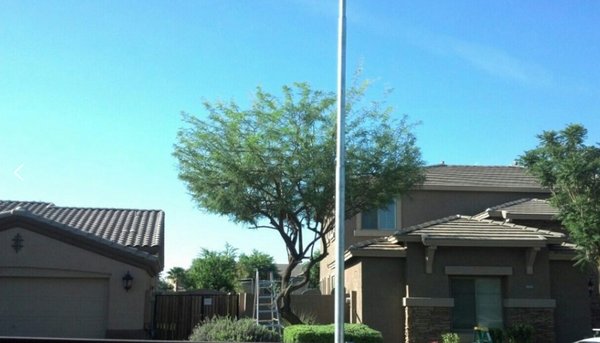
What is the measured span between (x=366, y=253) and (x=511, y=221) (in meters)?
6.35

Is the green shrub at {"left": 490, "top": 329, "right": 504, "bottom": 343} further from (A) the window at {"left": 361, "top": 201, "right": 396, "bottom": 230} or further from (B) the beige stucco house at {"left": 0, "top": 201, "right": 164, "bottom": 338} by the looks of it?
(B) the beige stucco house at {"left": 0, "top": 201, "right": 164, "bottom": 338}

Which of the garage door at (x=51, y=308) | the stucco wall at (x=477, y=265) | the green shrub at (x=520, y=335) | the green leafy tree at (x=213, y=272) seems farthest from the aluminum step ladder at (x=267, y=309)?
the green leafy tree at (x=213, y=272)

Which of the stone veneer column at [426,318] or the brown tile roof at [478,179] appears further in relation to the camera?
the brown tile roof at [478,179]

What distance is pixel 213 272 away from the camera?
45594mm

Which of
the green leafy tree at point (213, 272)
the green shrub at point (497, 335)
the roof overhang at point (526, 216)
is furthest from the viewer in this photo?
the green leafy tree at point (213, 272)

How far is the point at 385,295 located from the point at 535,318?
4.46 m

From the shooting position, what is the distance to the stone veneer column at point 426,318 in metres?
20.1

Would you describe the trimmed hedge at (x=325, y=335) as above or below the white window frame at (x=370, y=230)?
below

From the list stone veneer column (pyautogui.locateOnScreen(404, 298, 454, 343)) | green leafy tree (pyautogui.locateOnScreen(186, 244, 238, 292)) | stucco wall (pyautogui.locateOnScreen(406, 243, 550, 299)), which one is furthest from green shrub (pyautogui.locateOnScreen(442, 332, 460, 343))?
green leafy tree (pyautogui.locateOnScreen(186, 244, 238, 292))

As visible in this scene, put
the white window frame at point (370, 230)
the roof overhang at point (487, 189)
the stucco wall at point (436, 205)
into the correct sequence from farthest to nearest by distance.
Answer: the roof overhang at point (487, 189), the stucco wall at point (436, 205), the white window frame at point (370, 230)

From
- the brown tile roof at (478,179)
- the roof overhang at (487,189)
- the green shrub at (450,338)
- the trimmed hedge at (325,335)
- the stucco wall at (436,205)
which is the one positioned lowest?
the green shrub at (450,338)

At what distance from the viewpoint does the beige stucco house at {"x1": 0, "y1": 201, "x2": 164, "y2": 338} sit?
63.5 feet

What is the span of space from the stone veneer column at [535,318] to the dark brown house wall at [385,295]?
10.5 ft

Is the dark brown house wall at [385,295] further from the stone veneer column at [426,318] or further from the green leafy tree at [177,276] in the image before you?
the green leafy tree at [177,276]
